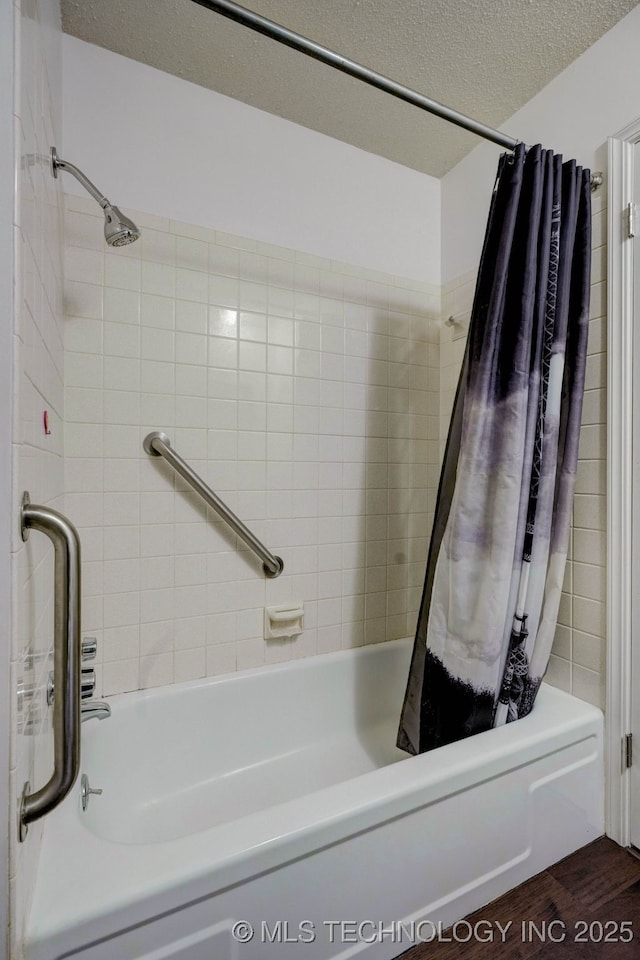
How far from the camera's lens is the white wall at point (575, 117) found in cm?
130

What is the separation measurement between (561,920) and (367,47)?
2.40 m

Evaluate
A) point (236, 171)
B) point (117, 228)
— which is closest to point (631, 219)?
point (236, 171)

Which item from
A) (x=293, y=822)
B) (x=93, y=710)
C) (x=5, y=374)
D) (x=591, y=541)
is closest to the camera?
(x=5, y=374)

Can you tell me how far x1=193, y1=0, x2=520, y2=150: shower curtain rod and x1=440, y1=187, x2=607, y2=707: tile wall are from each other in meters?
0.54

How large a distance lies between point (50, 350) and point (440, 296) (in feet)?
5.17

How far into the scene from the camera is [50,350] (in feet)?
3.32

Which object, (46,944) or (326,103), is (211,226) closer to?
(326,103)

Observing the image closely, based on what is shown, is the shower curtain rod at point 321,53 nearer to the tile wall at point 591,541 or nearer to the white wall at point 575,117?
the white wall at point 575,117

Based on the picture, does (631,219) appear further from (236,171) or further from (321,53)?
(236,171)

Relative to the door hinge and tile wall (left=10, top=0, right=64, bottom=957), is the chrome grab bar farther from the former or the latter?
the door hinge

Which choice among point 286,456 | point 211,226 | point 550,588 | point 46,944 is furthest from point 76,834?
point 211,226

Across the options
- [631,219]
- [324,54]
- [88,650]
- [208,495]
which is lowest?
[88,650]

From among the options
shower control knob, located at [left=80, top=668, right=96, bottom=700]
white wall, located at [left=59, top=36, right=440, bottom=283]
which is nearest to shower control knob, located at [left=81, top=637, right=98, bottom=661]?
shower control knob, located at [left=80, top=668, right=96, bottom=700]

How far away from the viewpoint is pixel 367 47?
141 cm
